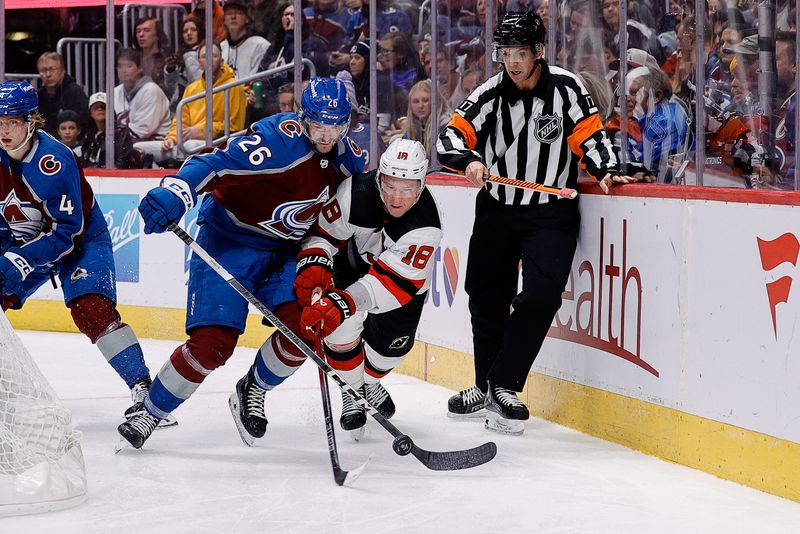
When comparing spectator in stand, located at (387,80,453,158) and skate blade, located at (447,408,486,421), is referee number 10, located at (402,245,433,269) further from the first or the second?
spectator in stand, located at (387,80,453,158)

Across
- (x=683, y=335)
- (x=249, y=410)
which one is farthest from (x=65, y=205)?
(x=683, y=335)

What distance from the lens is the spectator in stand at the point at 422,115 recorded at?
16.6ft

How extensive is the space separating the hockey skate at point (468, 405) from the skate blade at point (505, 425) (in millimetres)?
201

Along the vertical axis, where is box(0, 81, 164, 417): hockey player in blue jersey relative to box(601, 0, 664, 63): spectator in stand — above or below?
below

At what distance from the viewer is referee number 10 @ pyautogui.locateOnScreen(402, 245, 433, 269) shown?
10.1 feet

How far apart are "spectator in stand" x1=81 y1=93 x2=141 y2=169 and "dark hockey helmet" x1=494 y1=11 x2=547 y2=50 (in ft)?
9.98

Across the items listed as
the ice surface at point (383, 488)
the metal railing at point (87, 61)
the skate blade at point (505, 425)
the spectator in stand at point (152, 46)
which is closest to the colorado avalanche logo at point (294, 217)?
the ice surface at point (383, 488)

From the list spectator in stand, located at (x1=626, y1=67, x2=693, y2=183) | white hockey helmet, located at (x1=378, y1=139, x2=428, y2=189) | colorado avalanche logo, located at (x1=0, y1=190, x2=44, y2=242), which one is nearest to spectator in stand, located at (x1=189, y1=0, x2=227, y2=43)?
spectator in stand, located at (x1=626, y1=67, x2=693, y2=183)

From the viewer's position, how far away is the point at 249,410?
321 cm

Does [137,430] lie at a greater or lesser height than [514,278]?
lesser

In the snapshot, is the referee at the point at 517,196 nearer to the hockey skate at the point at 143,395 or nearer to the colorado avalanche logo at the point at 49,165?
the hockey skate at the point at 143,395

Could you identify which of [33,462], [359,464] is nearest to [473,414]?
[359,464]

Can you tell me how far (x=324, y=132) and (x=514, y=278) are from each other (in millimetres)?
915

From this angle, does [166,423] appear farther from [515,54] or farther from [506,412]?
[515,54]
